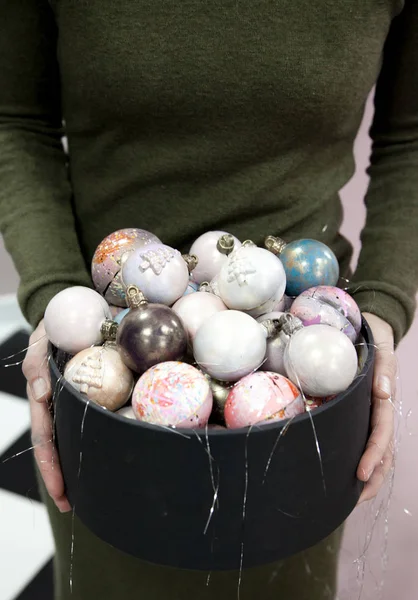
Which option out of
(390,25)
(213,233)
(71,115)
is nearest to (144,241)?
(213,233)

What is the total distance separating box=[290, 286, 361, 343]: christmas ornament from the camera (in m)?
0.37

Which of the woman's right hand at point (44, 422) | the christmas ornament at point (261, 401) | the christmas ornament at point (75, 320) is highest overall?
the christmas ornament at point (75, 320)

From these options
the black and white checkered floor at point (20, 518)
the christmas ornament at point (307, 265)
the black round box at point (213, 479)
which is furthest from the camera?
the black and white checkered floor at point (20, 518)

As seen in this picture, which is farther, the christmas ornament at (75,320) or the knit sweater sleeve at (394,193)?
the knit sweater sleeve at (394,193)

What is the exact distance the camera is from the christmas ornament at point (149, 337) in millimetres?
343

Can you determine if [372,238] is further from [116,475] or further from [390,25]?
[116,475]

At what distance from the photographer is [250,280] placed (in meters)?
0.36

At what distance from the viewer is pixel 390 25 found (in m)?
0.51

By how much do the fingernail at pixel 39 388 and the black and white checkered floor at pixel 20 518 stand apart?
314 millimetres

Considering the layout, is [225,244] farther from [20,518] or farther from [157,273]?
[20,518]

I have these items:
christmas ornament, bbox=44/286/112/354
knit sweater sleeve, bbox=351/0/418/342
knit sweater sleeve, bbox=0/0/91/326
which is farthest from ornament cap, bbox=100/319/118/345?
knit sweater sleeve, bbox=351/0/418/342

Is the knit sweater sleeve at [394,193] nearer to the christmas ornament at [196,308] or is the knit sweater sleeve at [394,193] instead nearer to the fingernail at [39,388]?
the christmas ornament at [196,308]

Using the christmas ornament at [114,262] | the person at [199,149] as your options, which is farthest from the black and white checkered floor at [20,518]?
the christmas ornament at [114,262]

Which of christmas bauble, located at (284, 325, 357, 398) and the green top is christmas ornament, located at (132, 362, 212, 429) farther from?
the green top
